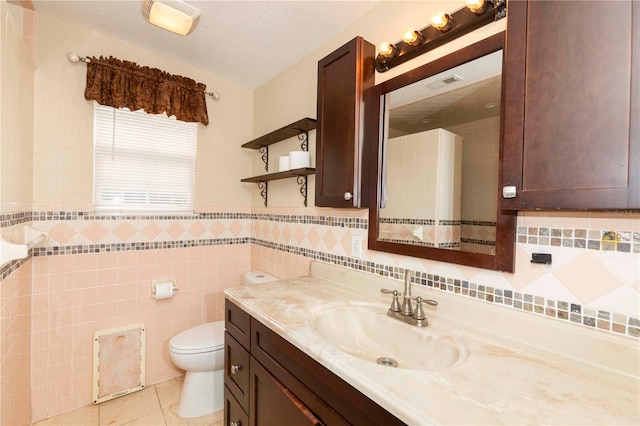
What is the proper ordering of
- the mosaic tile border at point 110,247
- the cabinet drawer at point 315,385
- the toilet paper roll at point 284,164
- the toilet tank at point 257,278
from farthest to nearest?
the toilet tank at point 257,278 → the toilet paper roll at point 284,164 → the mosaic tile border at point 110,247 → the cabinet drawer at point 315,385

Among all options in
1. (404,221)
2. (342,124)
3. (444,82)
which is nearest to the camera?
(444,82)

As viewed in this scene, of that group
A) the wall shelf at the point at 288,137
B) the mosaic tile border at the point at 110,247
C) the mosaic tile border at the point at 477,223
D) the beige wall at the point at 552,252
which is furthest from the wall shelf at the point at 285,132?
the mosaic tile border at the point at 477,223

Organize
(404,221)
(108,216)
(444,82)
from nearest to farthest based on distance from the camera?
(444,82) → (404,221) → (108,216)

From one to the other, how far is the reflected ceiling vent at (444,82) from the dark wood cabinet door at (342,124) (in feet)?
1.09

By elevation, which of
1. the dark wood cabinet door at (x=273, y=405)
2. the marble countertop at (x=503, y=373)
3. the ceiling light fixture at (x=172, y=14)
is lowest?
the dark wood cabinet door at (x=273, y=405)

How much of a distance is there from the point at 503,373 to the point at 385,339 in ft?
1.54

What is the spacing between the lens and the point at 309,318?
45.4 inches

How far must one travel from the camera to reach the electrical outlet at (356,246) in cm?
157

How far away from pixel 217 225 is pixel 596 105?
2.30 m

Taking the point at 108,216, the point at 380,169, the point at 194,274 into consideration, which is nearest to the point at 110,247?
the point at 108,216

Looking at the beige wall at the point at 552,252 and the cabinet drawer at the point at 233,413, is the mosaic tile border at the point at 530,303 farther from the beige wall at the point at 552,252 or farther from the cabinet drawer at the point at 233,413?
the cabinet drawer at the point at 233,413

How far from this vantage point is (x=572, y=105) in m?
0.74

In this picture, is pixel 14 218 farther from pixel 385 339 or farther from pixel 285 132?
pixel 385 339

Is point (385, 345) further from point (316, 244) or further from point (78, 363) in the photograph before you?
point (78, 363)
